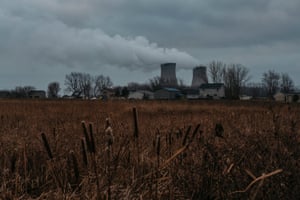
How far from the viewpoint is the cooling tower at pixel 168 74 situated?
137m

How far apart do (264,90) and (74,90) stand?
64123 millimetres

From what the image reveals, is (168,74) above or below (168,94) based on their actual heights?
above

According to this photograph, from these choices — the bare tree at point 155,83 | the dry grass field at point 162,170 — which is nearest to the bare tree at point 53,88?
the bare tree at point 155,83

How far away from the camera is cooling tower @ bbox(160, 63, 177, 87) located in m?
137

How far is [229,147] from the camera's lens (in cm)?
431

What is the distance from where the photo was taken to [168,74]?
147m

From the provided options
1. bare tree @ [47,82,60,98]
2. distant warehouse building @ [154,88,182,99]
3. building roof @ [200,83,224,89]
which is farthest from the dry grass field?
bare tree @ [47,82,60,98]

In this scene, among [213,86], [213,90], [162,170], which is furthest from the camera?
[213,86]

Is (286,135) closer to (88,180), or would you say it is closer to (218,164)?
(218,164)

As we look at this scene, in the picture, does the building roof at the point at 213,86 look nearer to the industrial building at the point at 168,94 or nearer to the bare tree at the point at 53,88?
the industrial building at the point at 168,94

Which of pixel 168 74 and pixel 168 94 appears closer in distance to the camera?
pixel 168 94

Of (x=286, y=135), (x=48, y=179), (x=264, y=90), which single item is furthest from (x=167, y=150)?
(x=264, y=90)

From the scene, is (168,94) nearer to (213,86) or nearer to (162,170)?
(213,86)

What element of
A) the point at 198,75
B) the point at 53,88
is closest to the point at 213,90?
the point at 198,75
